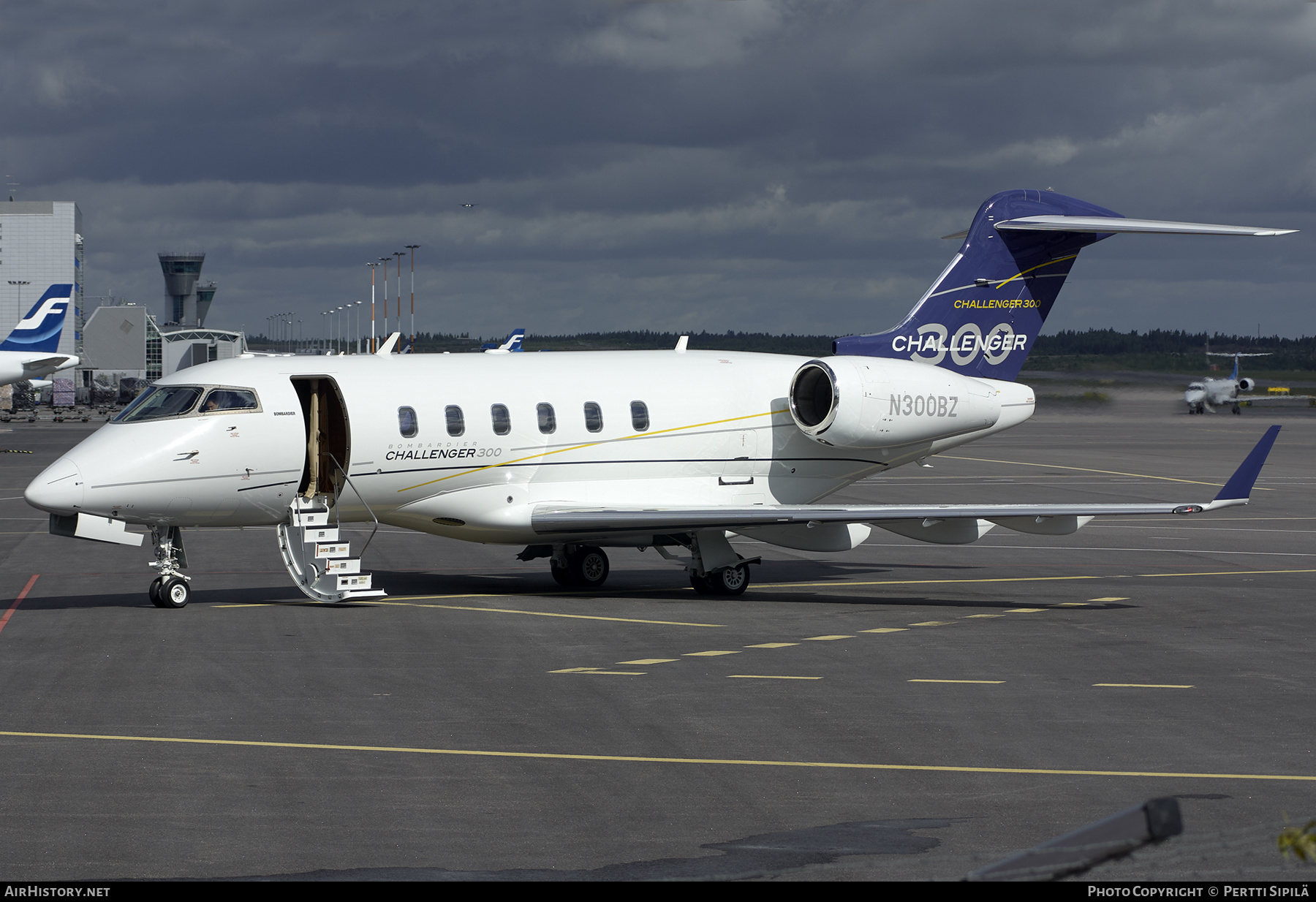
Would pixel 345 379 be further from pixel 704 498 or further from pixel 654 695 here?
pixel 654 695

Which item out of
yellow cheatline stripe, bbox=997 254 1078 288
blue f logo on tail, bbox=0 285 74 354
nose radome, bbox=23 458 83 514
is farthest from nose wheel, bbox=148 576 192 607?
blue f logo on tail, bbox=0 285 74 354

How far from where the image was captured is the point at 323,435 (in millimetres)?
21969

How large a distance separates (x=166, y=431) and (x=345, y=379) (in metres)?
2.89

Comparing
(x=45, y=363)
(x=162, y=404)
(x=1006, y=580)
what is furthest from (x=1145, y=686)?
(x=45, y=363)

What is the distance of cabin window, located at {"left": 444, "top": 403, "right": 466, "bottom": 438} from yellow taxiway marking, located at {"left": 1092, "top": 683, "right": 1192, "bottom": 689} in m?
10.9

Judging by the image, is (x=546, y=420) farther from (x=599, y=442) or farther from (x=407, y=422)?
(x=407, y=422)

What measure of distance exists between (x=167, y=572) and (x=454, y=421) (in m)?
4.96

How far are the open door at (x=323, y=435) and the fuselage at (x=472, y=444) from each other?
33mm

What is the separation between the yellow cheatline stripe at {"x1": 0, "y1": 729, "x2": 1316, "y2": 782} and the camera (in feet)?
37.5

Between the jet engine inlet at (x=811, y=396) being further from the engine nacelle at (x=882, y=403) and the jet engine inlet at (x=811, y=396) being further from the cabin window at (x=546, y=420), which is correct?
the cabin window at (x=546, y=420)

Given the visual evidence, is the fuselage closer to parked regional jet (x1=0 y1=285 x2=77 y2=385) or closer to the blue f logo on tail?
parked regional jet (x1=0 y1=285 x2=77 y2=385)

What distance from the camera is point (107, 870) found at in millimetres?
8797

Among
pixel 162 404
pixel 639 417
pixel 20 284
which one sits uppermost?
pixel 20 284
